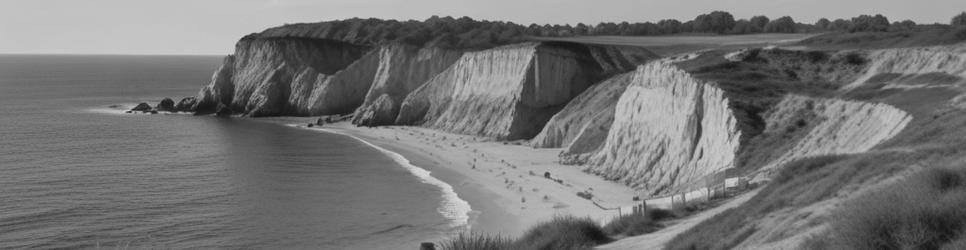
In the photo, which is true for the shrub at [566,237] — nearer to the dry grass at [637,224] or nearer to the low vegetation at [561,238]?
the low vegetation at [561,238]

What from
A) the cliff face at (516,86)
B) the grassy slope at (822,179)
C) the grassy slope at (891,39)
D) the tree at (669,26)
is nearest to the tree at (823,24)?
the tree at (669,26)

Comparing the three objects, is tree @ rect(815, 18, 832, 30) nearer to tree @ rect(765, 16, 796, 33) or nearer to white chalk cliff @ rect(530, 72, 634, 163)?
tree @ rect(765, 16, 796, 33)

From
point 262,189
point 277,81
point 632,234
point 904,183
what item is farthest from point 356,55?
point 904,183

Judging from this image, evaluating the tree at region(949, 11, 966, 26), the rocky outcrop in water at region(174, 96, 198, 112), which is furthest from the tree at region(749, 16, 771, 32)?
the rocky outcrop in water at region(174, 96, 198, 112)

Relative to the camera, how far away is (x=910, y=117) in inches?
1207

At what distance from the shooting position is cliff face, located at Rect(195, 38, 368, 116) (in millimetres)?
100938

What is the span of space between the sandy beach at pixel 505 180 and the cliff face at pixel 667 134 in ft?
4.50

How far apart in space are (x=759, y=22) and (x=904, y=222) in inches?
4692

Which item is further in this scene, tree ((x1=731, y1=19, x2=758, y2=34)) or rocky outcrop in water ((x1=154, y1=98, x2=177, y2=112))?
tree ((x1=731, y1=19, x2=758, y2=34))

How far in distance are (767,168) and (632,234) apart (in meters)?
12.0

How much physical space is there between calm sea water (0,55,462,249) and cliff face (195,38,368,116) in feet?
49.6

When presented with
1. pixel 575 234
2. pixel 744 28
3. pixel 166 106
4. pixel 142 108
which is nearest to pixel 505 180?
pixel 575 234

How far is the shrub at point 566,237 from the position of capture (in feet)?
68.3

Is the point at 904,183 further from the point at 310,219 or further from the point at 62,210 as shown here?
the point at 62,210
